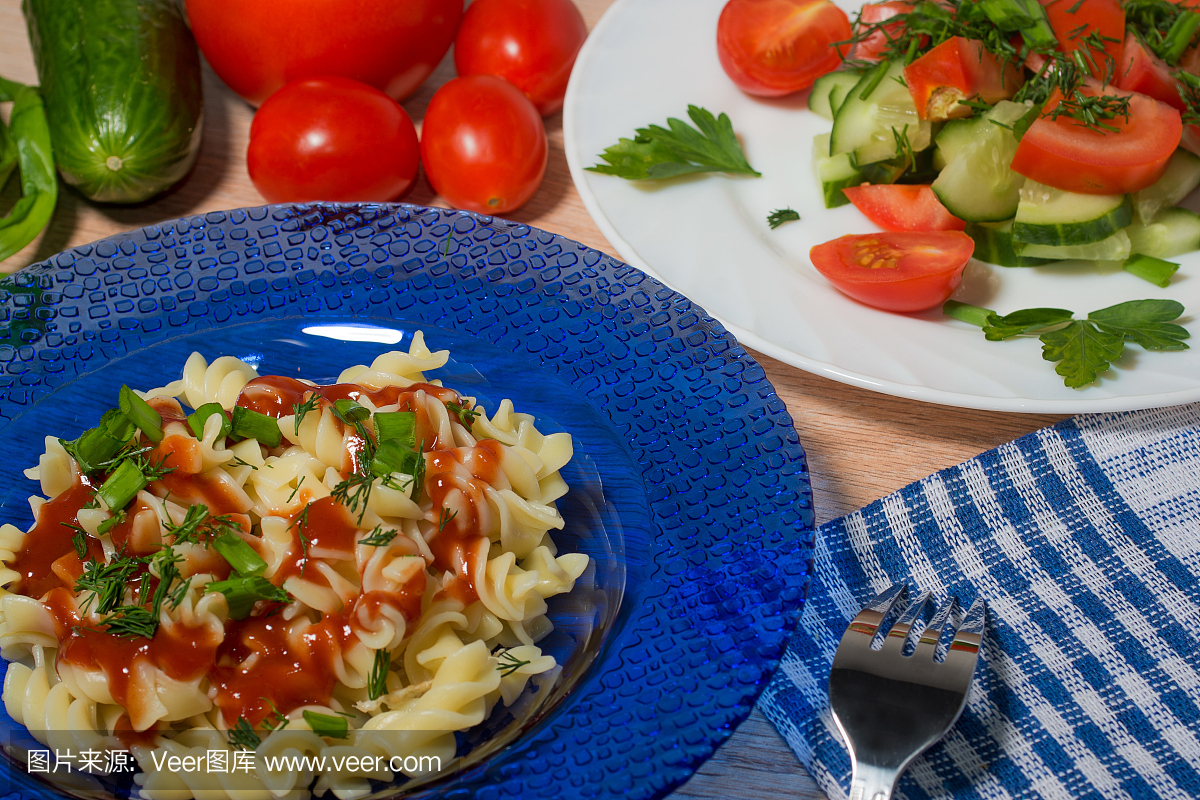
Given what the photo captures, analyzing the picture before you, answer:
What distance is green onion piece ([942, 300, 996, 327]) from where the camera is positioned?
8.60 ft

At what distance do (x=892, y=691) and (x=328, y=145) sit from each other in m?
2.37

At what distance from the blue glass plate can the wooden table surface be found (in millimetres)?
358

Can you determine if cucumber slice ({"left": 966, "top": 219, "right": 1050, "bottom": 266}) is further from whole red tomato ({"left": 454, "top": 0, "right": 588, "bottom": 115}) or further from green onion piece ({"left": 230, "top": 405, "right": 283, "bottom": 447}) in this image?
green onion piece ({"left": 230, "top": 405, "right": 283, "bottom": 447})

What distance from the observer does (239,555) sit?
1736 millimetres

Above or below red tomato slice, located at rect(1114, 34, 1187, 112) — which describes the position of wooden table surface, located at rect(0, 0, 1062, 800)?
below

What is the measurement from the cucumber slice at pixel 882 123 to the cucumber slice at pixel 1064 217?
433 millimetres

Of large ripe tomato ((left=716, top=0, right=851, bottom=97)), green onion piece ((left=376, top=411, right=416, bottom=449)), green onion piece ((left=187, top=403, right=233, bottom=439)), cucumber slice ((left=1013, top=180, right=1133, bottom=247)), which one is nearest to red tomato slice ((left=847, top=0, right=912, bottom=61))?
large ripe tomato ((left=716, top=0, right=851, bottom=97))

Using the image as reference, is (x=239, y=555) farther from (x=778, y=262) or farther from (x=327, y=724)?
(x=778, y=262)

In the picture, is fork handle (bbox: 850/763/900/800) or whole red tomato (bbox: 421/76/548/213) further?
whole red tomato (bbox: 421/76/548/213)

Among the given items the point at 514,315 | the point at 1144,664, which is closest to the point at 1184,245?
the point at 1144,664

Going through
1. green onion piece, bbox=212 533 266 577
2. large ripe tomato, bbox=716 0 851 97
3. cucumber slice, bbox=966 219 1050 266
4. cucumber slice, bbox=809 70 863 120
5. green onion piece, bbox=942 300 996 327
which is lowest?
green onion piece, bbox=942 300 996 327

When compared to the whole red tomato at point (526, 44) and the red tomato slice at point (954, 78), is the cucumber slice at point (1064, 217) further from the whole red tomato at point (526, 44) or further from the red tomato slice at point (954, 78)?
the whole red tomato at point (526, 44)

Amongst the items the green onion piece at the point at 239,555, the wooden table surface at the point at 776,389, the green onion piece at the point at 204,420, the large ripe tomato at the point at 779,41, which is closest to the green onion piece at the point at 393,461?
the green onion piece at the point at 239,555

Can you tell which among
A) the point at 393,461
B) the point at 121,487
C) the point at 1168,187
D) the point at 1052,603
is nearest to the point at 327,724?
the point at 393,461
